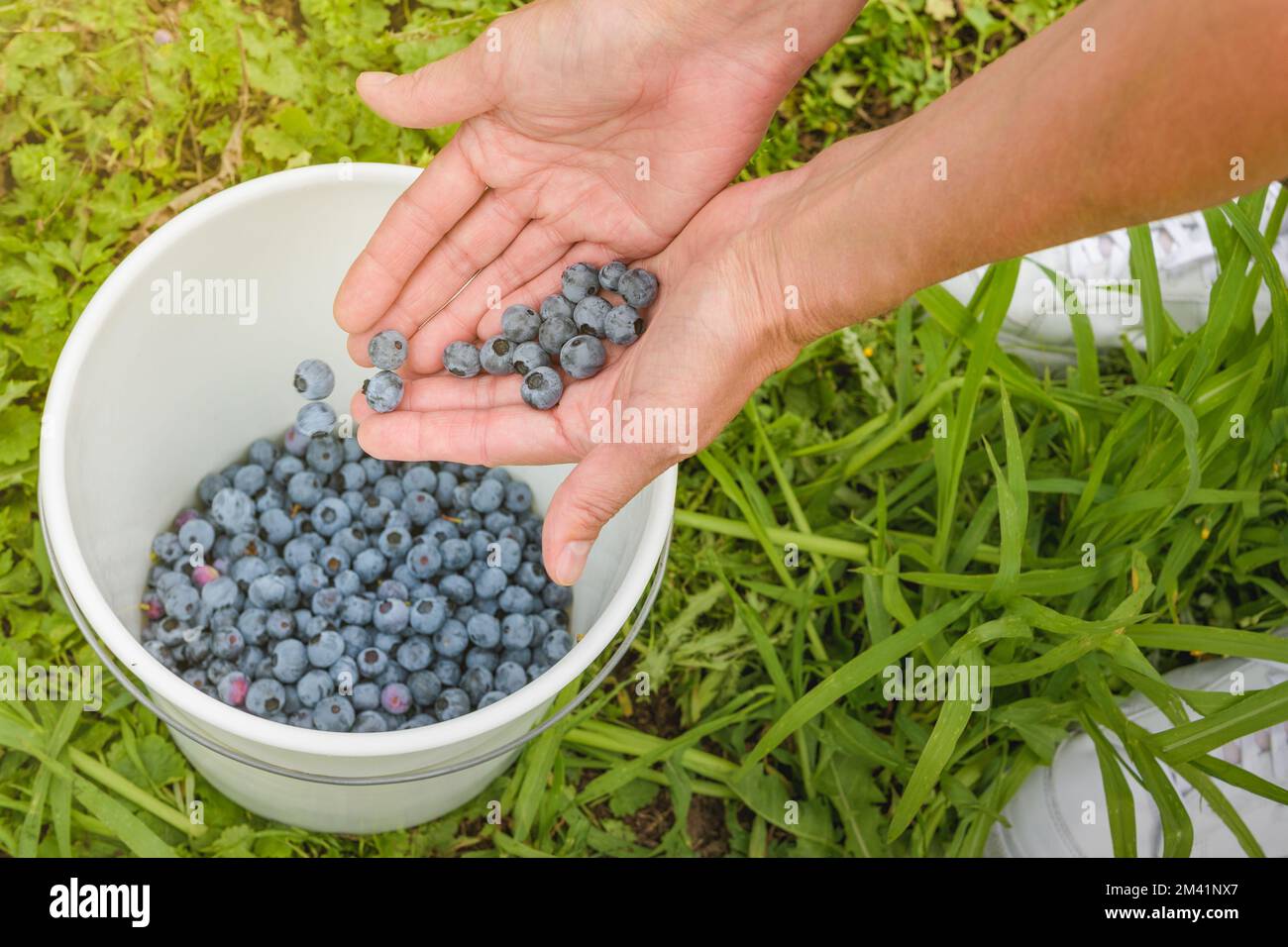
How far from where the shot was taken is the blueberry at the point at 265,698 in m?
1.66

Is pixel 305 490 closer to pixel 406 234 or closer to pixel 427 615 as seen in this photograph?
pixel 427 615

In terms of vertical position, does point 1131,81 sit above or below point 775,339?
above

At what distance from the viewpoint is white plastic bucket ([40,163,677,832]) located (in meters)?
1.31

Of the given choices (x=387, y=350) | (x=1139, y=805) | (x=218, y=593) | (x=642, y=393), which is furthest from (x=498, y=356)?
(x=1139, y=805)

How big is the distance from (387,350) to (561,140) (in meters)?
0.44

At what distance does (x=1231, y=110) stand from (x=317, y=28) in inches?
79.7

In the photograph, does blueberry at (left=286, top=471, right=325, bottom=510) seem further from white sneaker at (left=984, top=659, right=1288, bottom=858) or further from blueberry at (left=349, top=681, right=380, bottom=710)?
white sneaker at (left=984, top=659, right=1288, bottom=858)

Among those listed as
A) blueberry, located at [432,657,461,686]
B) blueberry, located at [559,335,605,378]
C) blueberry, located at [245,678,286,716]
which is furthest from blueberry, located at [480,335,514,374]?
blueberry, located at [245,678,286,716]

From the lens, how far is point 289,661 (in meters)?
1.69

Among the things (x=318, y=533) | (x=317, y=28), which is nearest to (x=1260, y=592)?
(x=318, y=533)

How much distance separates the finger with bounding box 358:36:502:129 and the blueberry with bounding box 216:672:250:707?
3.06 ft

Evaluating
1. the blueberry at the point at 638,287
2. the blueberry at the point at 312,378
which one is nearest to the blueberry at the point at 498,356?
the blueberry at the point at 638,287
